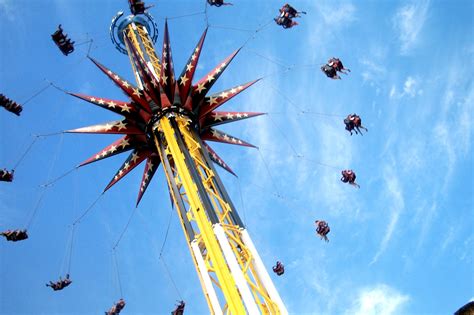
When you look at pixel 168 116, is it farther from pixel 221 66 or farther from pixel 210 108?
pixel 221 66

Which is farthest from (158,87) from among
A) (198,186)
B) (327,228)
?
(327,228)

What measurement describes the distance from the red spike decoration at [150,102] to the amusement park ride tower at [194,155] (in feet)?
0.14

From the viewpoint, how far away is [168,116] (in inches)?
796

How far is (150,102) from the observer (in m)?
20.8

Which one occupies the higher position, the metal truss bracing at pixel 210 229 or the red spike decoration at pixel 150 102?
the red spike decoration at pixel 150 102

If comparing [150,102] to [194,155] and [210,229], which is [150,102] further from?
[210,229]

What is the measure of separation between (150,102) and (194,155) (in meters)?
3.44

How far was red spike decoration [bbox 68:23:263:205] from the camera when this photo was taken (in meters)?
20.6

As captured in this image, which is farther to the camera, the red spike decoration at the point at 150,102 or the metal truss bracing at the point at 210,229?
the red spike decoration at the point at 150,102

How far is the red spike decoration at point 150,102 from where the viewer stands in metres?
20.6

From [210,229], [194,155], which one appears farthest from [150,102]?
[210,229]

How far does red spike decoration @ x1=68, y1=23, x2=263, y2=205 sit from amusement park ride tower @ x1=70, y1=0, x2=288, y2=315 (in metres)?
0.04

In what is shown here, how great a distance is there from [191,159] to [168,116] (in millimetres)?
2920

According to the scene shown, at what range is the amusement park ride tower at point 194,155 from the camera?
605 inches
